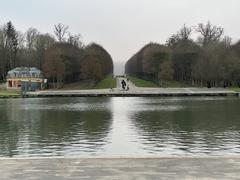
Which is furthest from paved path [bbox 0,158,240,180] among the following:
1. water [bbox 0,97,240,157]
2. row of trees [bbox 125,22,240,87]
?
row of trees [bbox 125,22,240,87]

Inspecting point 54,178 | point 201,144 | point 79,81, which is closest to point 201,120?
point 201,144

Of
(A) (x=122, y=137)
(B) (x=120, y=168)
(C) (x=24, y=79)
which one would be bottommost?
(A) (x=122, y=137)

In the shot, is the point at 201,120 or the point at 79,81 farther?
the point at 79,81

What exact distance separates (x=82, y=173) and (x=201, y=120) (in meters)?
27.8

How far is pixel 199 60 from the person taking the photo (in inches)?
4021

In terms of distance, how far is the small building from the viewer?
102 meters

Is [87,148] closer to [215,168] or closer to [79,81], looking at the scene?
[215,168]

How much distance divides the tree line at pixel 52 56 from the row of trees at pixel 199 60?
554 inches

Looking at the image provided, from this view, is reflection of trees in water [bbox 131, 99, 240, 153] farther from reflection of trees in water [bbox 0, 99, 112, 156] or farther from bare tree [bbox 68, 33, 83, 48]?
bare tree [bbox 68, 33, 83, 48]

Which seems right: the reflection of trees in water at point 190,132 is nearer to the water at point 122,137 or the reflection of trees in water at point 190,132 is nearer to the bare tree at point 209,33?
the water at point 122,137

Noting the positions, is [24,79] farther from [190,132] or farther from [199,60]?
[190,132]

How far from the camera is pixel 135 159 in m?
12.1

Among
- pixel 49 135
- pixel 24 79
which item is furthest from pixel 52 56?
pixel 49 135

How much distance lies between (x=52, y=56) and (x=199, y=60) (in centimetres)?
3243
